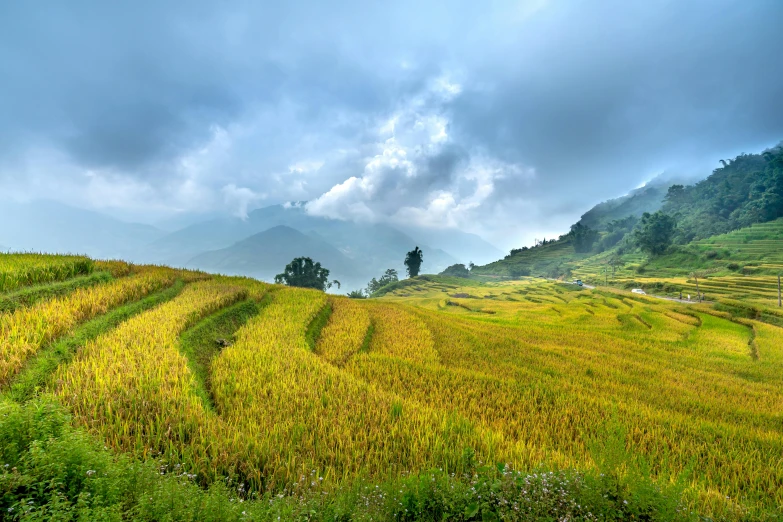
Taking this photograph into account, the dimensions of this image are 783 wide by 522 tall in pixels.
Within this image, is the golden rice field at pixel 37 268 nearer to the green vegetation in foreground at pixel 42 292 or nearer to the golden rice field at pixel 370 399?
the green vegetation in foreground at pixel 42 292

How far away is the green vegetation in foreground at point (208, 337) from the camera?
5.72 metres

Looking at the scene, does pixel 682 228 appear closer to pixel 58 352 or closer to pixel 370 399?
pixel 370 399

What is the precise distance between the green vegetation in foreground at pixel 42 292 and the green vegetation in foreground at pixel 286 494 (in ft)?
19.1

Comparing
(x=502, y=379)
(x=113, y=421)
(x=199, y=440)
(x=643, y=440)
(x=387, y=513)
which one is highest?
(x=113, y=421)

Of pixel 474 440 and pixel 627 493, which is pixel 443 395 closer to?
pixel 474 440

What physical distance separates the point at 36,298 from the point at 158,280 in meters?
3.31

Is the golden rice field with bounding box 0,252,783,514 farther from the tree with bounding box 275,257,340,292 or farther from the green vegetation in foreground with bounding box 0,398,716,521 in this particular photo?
the tree with bounding box 275,257,340,292

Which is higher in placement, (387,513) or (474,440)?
(387,513)

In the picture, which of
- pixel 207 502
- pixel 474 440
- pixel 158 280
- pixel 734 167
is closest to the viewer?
pixel 207 502

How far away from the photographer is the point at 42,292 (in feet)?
24.8

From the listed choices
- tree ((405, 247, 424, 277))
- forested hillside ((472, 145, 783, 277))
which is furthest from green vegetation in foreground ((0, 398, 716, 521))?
tree ((405, 247, 424, 277))

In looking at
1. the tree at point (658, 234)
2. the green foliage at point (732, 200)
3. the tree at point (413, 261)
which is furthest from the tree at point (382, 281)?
the green foliage at point (732, 200)

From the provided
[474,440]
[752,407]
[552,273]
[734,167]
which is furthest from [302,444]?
[734,167]

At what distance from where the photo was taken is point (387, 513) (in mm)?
2709
